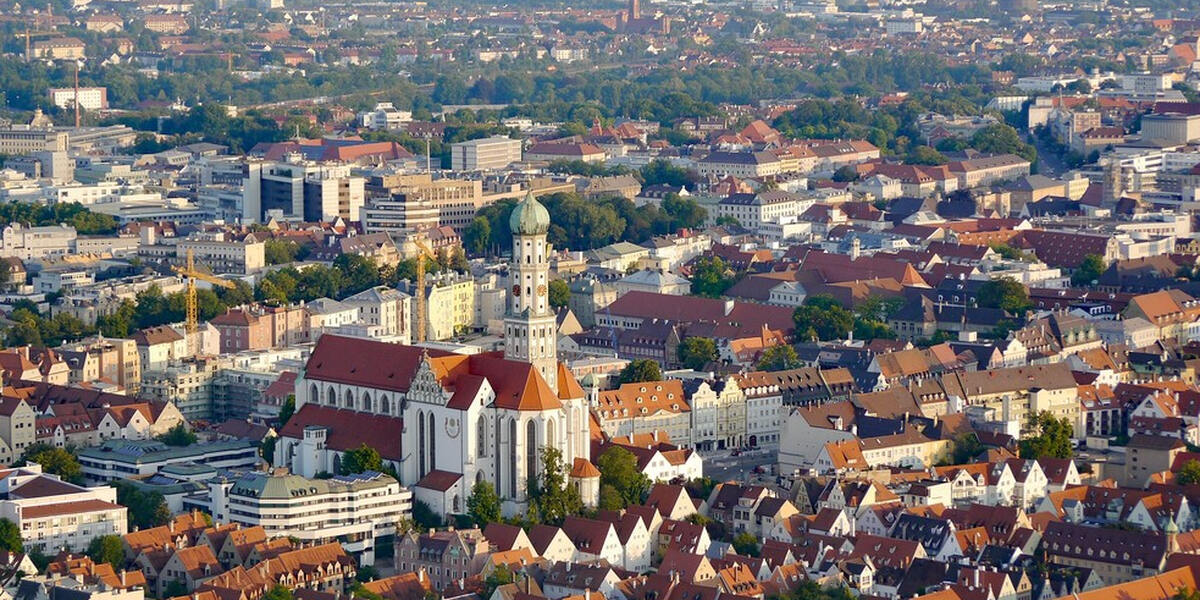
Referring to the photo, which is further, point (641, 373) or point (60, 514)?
point (641, 373)

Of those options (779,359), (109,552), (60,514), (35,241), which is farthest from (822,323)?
(109,552)

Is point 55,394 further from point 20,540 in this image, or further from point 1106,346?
point 1106,346

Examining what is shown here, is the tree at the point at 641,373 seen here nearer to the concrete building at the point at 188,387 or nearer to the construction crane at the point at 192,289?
the concrete building at the point at 188,387

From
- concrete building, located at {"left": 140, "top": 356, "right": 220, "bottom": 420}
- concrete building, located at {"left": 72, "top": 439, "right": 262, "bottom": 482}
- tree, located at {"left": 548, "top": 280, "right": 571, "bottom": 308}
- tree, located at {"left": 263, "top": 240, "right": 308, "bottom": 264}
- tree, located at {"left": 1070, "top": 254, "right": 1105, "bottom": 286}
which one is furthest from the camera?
tree, located at {"left": 263, "top": 240, "right": 308, "bottom": 264}

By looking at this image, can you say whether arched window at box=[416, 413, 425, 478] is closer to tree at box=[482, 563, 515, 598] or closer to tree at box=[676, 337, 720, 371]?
tree at box=[482, 563, 515, 598]

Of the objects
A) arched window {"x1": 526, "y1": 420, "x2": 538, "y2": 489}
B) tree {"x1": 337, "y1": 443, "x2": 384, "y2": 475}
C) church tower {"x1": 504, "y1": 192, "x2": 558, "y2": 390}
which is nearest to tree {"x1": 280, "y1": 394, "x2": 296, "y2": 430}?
tree {"x1": 337, "y1": 443, "x2": 384, "y2": 475}

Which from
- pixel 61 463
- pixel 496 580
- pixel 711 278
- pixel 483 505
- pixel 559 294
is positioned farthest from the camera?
pixel 711 278

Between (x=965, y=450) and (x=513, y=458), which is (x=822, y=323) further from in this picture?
(x=513, y=458)

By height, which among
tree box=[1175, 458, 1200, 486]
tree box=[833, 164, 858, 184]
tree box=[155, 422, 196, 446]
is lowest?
tree box=[833, 164, 858, 184]
